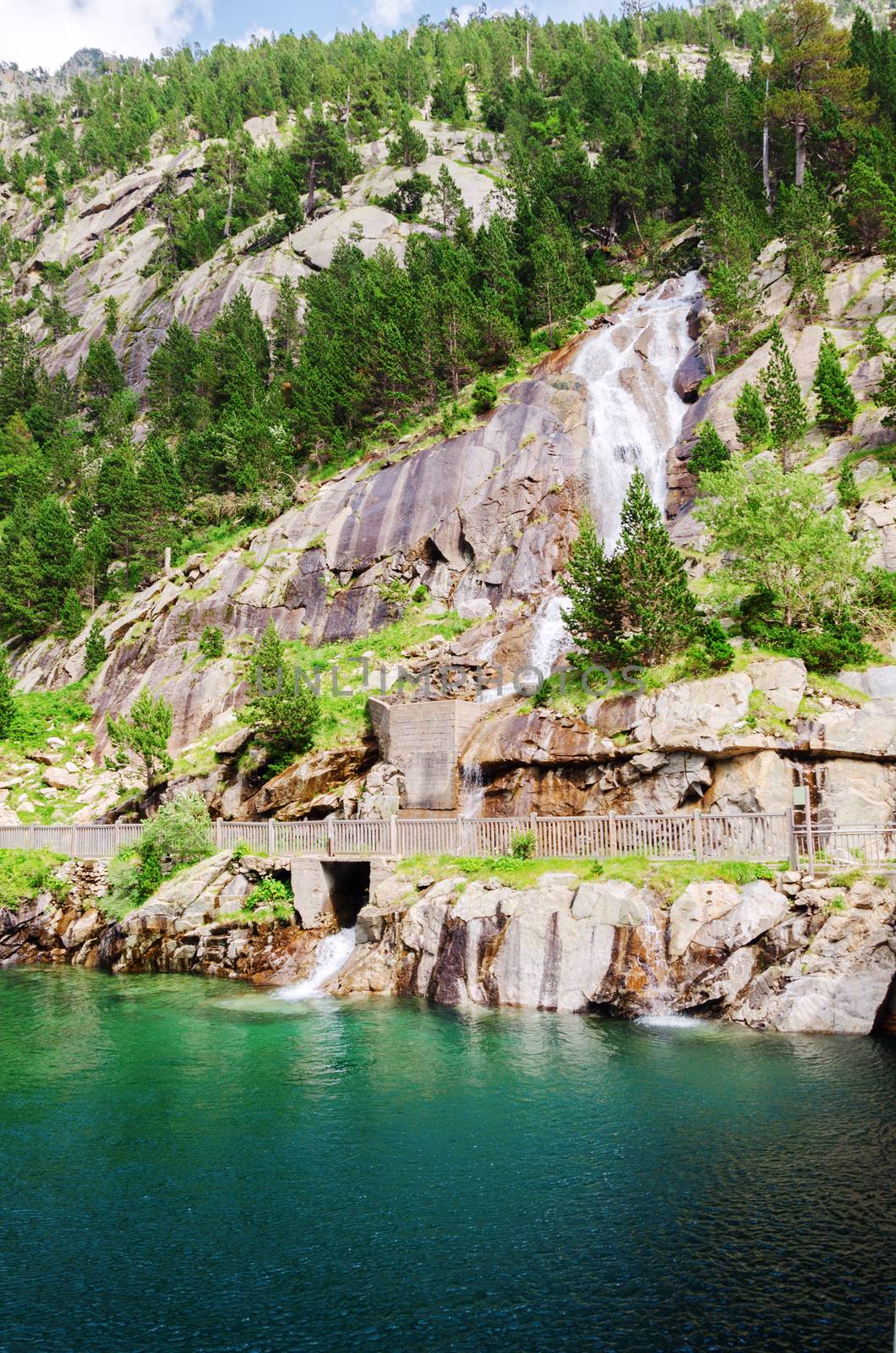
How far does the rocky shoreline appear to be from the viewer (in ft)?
73.7

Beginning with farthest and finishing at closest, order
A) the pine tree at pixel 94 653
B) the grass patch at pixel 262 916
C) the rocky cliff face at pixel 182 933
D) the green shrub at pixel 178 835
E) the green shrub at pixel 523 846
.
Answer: the pine tree at pixel 94 653 → the green shrub at pixel 178 835 → the grass patch at pixel 262 916 → the rocky cliff face at pixel 182 933 → the green shrub at pixel 523 846

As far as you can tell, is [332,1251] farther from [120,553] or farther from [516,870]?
[120,553]

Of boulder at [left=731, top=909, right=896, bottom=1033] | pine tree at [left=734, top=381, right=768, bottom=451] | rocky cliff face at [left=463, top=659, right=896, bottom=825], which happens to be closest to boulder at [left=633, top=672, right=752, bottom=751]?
rocky cliff face at [left=463, top=659, right=896, bottom=825]

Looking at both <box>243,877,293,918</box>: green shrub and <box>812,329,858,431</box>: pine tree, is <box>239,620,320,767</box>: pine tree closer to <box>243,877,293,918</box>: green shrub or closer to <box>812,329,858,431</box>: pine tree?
<box>243,877,293,918</box>: green shrub

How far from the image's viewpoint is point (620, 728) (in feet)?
107

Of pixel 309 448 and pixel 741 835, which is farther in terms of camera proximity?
pixel 309 448

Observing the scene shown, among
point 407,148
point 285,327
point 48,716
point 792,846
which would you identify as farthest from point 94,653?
point 407,148

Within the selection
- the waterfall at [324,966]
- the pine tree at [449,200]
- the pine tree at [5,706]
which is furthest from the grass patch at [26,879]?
the pine tree at [449,200]

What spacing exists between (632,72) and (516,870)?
112 m

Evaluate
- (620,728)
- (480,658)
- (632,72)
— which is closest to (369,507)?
(480,658)

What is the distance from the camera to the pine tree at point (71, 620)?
226 feet

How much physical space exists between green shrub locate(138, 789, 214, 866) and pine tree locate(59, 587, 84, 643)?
35505mm

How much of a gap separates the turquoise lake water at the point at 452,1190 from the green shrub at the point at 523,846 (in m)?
5.78

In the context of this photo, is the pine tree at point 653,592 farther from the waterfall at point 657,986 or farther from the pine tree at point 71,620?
the pine tree at point 71,620
